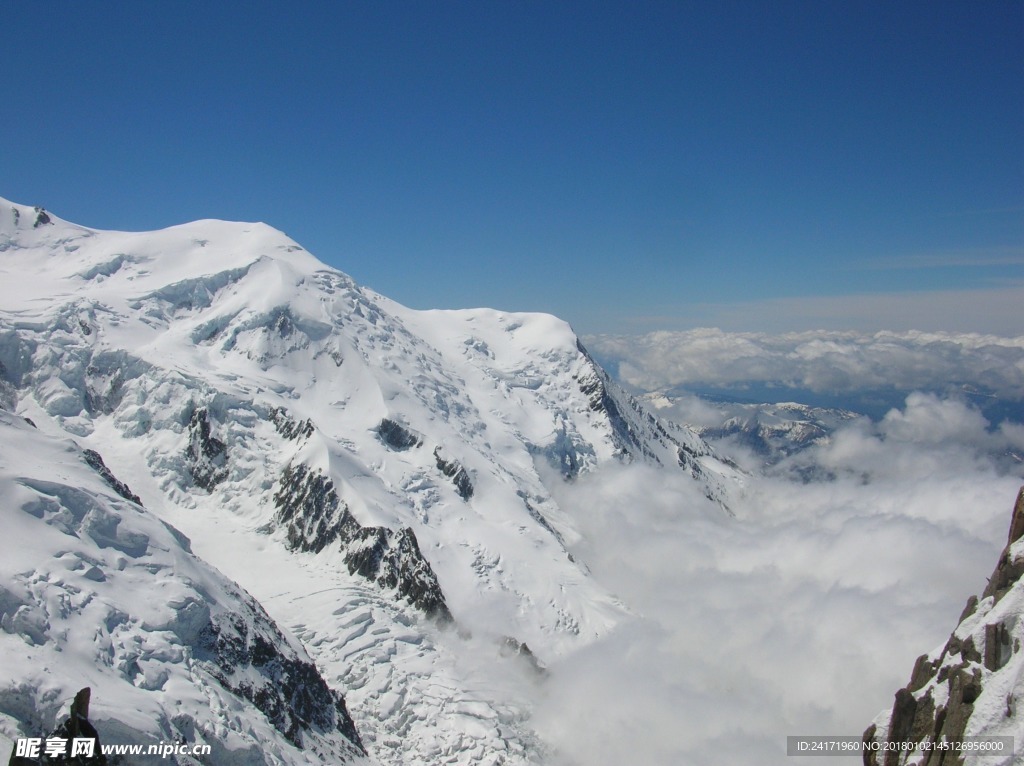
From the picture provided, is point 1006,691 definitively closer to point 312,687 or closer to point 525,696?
point 312,687

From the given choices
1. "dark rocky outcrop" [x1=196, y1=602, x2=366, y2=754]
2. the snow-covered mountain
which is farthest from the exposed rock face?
the snow-covered mountain

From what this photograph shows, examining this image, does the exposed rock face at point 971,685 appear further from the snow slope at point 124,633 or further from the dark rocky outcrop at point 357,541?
the dark rocky outcrop at point 357,541

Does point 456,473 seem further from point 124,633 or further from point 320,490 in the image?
point 124,633

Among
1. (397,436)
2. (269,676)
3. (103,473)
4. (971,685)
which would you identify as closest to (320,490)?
(397,436)

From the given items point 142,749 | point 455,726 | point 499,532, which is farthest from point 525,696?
point 142,749

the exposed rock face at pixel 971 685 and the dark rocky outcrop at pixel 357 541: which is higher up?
the exposed rock face at pixel 971 685

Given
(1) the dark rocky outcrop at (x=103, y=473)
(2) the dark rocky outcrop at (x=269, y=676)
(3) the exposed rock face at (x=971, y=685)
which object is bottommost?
(2) the dark rocky outcrop at (x=269, y=676)

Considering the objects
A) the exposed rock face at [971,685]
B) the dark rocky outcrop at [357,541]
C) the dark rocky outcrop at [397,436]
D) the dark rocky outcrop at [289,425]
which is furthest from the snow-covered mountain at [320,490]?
the exposed rock face at [971,685]
